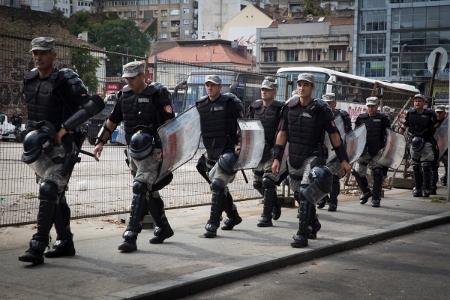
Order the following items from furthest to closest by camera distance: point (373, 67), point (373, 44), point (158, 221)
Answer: point (373, 44), point (373, 67), point (158, 221)

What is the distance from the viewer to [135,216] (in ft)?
25.5

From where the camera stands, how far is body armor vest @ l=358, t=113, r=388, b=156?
13.6 m

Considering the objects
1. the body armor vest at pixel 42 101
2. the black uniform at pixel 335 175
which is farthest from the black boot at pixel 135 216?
the black uniform at pixel 335 175

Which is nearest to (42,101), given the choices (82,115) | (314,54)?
(82,115)

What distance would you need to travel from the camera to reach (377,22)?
79.8 meters

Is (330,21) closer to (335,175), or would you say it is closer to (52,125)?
(335,175)

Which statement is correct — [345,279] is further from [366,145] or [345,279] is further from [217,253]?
[366,145]

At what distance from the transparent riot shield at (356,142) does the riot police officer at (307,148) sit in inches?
140

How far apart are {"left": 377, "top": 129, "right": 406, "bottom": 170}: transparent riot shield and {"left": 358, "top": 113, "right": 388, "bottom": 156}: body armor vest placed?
0.15 meters

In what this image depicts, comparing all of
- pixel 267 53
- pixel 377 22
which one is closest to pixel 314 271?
pixel 377 22

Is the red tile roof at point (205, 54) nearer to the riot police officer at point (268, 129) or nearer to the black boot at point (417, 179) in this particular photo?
the black boot at point (417, 179)

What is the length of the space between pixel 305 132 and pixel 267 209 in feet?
5.32

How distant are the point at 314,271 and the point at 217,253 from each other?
3.31ft

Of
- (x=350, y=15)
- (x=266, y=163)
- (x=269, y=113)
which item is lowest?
(x=266, y=163)
